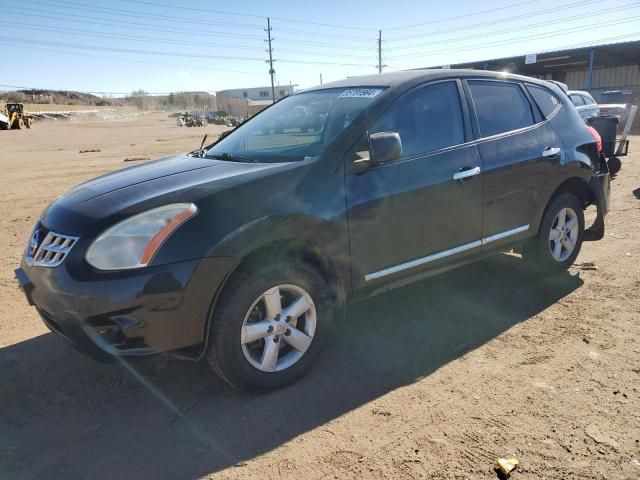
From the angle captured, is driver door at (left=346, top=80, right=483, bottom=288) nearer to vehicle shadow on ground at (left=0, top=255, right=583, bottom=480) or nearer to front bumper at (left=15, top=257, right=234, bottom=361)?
vehicle shadow on ground at (left=0, top=255, right=583, bottom=480)

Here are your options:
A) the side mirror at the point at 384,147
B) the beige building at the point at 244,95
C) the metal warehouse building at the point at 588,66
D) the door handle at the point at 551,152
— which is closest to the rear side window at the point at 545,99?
the door handle at the point at 551,152

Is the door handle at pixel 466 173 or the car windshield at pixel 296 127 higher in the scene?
the car windshield at pixel 296 127

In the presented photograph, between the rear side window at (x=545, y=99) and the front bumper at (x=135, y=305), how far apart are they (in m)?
3.31

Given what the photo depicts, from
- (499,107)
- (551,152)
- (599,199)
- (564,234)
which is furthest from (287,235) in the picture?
(599,199)

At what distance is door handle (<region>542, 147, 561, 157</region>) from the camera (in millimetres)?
4285

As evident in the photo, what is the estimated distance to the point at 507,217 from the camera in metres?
4.09

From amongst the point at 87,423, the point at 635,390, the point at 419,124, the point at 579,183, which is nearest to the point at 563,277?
the point at 579,183

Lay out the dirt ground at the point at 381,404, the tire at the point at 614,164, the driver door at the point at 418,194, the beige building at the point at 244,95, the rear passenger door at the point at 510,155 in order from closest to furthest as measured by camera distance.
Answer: the dirt ground at the point at 381,404
the driver door at the point at 418,194
the rear passenger door at the point at 510,155
the tire at the point at 614,164
the beige building at the point at 244,95

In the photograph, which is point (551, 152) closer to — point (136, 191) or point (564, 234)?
point (564, 234)

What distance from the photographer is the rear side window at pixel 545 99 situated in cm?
450

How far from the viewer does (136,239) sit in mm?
2594

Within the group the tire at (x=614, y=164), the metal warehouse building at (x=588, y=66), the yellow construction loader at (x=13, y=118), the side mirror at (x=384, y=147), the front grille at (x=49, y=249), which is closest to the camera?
the front grille at (x=49, y=249)

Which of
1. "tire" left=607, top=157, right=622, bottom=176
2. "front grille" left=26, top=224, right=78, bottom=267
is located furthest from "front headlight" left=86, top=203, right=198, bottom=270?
"tire" left=607, top=157, right=622, bottom=176

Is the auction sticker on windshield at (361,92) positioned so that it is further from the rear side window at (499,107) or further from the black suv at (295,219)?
the rear side window at (499,107)
